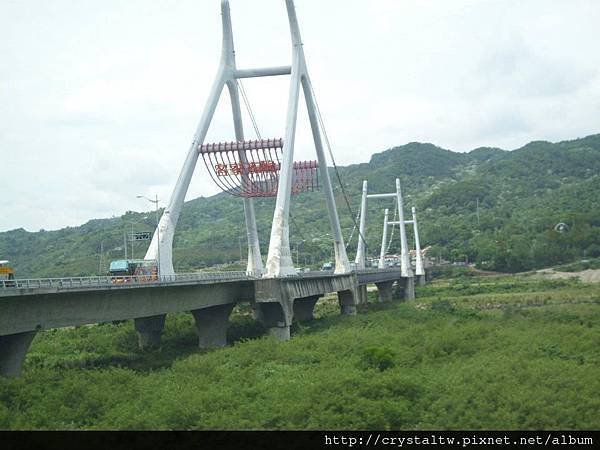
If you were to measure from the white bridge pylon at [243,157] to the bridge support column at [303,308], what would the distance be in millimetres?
7687

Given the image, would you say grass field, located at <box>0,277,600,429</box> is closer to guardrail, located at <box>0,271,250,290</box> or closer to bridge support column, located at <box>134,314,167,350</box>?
bridge support column, located at <box>134,314,167,350</box>

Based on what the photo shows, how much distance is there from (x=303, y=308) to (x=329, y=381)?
1384 inches

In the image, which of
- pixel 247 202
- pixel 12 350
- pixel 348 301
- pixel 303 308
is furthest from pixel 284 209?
pixel 348 301

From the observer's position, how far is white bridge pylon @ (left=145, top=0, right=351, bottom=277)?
43625 mm

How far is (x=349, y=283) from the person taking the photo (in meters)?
68.0

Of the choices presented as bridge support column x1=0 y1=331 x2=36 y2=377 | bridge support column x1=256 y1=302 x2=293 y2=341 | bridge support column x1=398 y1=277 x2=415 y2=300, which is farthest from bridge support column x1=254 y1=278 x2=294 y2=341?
bridge support column x1=398 y1=277 x2=415 y2=300

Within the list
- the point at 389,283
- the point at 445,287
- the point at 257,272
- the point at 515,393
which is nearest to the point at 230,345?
the point at 257,272

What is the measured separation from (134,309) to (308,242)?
140 meters

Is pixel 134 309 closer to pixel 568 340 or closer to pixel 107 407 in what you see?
pixel 107 407

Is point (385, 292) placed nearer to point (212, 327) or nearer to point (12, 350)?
point (212, 327)

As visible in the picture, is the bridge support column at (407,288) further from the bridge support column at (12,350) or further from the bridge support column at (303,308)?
the bridge support column at (12,350)

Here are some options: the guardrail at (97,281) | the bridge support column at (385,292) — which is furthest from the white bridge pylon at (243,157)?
the bridge support column at (385,292)

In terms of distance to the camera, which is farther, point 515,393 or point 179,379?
point 179,379

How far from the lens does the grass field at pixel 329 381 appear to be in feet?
87.5
